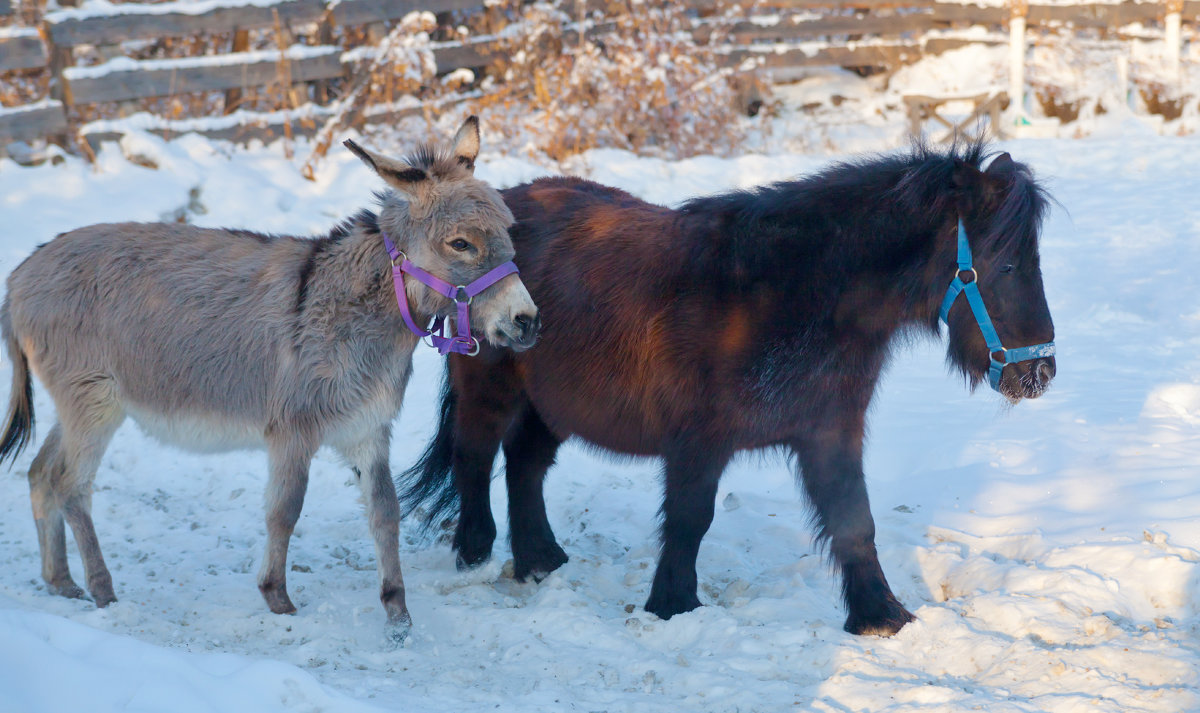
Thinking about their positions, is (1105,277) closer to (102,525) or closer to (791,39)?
(102,525)

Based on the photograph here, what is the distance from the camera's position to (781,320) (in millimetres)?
3883

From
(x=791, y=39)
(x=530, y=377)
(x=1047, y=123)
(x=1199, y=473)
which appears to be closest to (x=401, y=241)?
(x=530, y=377)

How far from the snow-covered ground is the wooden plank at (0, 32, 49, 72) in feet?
6.15

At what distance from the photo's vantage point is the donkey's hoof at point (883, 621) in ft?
13.0

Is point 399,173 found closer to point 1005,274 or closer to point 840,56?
point 1005,274

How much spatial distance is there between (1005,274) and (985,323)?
0.63 feet

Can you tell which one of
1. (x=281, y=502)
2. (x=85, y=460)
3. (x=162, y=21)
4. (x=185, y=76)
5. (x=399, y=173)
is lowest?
(x=281, y=502)

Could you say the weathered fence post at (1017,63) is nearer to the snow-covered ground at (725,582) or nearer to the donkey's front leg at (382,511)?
the snow-covered ground at (725,582)

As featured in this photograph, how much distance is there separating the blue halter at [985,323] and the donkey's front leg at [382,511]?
7.68 ft

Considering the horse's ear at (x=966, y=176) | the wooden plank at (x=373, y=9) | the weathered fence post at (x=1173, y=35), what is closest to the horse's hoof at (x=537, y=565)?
the horse's ear at (x=966, y=176)

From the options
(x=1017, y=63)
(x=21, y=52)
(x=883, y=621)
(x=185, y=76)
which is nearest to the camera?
(x=883, y=621)

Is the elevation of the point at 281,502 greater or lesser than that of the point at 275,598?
greater

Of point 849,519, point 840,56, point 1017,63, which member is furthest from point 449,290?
point 840,56

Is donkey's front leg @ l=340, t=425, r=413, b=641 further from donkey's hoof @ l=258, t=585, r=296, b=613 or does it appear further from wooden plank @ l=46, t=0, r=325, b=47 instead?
wooden plank @ l=46, t=0, r=325, b=47
